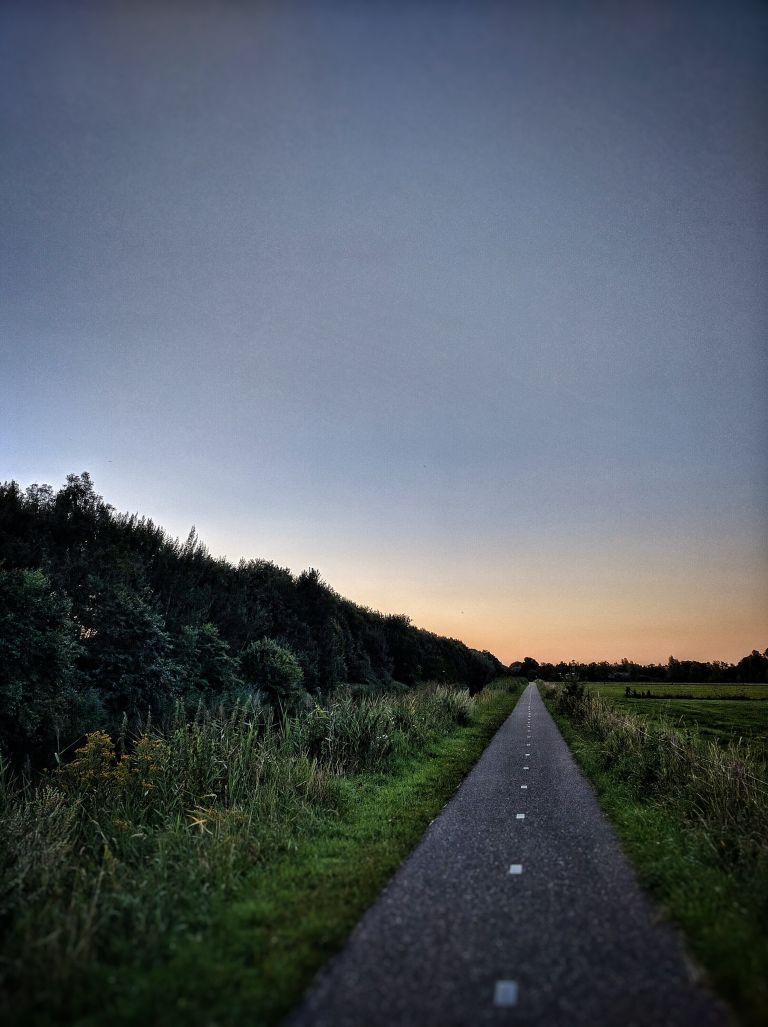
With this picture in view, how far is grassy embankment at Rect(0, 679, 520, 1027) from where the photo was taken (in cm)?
312

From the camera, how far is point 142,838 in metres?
5.61

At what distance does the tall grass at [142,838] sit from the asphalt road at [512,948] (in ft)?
4.86

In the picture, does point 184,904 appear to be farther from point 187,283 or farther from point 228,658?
point 187,283

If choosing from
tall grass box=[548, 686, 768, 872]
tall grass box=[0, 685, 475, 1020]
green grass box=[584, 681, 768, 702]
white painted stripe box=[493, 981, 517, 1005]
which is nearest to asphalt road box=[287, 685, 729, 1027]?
white painted stripe box=[493, 981, 517, 1005]

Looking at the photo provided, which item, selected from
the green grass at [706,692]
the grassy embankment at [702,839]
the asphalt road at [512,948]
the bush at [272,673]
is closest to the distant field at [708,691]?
the green grass at [706,692]

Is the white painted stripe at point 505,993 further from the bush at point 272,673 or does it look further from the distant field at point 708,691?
the distant field at point 708,691

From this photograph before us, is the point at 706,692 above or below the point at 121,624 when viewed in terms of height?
below

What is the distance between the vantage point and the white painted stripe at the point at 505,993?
295 cm

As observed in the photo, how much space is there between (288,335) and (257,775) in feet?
41.4

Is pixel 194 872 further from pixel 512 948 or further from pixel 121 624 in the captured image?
pixel 121 624

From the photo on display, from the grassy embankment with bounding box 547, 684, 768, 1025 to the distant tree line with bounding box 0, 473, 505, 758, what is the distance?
7.96 metres

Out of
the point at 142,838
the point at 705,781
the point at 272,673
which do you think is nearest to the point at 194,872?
the point at 142,838

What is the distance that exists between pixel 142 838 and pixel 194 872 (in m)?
1.38

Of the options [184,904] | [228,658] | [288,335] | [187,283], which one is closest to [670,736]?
[184,904]
